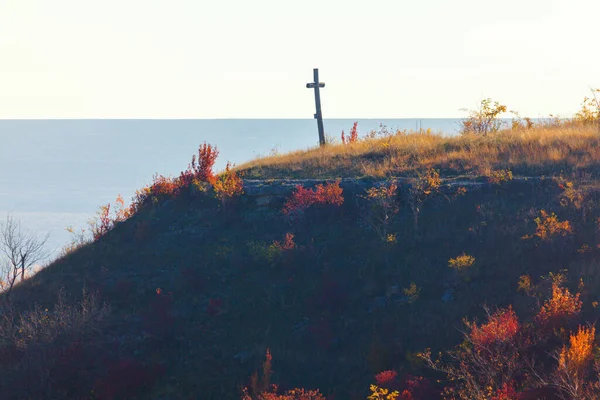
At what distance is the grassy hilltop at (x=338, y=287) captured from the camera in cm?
1339

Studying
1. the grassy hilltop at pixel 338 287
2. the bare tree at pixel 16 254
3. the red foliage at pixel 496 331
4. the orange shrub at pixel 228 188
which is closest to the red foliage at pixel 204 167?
the grassy hilltop at pixel 338 287

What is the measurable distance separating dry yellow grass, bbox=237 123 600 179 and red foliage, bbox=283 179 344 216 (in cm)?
186

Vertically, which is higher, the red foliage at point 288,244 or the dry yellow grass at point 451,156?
the dry yellow grass at point 451,156

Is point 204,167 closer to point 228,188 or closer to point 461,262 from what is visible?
point 228,188

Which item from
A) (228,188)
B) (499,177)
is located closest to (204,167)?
(228,188)

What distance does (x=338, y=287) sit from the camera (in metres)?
16.9

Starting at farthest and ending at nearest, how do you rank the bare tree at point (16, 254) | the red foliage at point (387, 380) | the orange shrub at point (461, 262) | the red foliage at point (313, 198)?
the bare tree at point (16, 254)
the red foliage at point (313, 198)
the orange shrub at point (461, 262)
the red foliage at point (387, 380)

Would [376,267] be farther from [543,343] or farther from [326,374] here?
[543,343]

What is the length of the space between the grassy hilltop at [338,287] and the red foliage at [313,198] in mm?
55

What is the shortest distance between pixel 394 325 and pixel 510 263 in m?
3.61

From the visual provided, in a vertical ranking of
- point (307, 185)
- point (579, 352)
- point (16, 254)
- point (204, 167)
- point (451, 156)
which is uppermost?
point (204, 167)

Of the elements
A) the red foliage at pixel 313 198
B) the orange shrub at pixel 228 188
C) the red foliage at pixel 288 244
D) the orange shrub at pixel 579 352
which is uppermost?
the orange shrub at pixel 228 188

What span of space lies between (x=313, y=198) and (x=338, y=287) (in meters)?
4.32

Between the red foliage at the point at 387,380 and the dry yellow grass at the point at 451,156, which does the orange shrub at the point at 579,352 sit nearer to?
the red foliage at the point at 387,380
